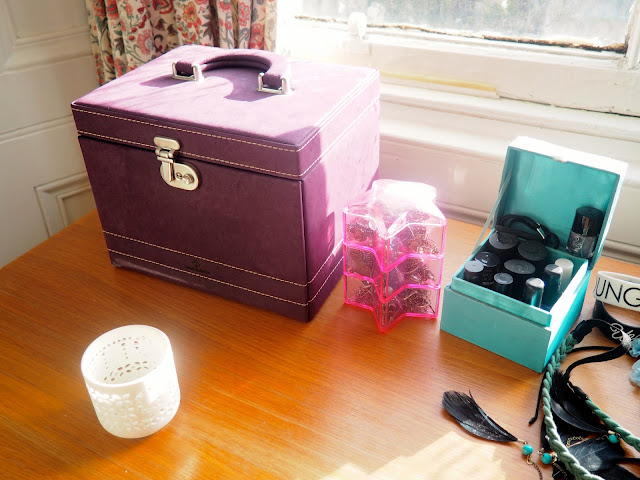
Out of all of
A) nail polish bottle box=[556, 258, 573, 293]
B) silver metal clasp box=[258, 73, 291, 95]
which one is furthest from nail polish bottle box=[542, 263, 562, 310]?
silver metal clasp box=[258, 73, 291, 95]

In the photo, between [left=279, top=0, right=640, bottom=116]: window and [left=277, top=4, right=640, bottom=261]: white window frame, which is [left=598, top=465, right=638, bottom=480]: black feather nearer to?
[left=277, top=4, right=640, bottom=261]: white window frame

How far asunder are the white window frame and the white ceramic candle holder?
22.9 inches

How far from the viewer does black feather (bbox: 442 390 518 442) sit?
63cm

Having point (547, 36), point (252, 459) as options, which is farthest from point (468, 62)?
point (252, 459)

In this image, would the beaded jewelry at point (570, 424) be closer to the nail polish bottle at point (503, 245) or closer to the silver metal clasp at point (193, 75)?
the nail polish bottle at point (503, 245)

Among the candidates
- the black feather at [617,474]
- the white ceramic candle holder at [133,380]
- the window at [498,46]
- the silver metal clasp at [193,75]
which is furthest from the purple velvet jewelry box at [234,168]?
the black feather at [617,474]

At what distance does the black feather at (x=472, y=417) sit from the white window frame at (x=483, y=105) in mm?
439

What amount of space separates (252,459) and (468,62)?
781 mm

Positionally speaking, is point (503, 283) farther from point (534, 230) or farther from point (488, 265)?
point (534, 230)

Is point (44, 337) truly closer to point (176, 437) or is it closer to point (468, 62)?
point (176, 437)

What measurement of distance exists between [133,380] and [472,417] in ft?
1.24

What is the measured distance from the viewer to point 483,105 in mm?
1037

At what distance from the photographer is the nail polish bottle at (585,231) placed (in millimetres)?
744

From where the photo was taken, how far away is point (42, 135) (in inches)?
48.7
